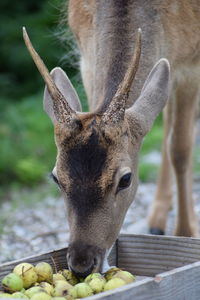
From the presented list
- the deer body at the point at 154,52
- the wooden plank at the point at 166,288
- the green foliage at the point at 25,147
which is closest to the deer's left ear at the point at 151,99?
the deer body at the point at 154,52

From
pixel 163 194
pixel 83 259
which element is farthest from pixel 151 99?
pixel 163 194

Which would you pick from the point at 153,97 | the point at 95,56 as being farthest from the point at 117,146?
the point at 95,56

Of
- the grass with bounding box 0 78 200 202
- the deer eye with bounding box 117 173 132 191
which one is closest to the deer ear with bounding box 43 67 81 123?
the deer eye with bounding box 117 173 132 191

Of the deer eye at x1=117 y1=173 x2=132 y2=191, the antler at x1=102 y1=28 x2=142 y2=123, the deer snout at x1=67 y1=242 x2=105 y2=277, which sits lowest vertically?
the deer snout at x1=67 y1=242 x2=105 y2=277

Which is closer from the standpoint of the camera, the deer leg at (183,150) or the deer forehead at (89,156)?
the deer forehead at (89,156)

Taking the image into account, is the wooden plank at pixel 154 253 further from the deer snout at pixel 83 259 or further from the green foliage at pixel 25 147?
the green foliage at pixel 25 147

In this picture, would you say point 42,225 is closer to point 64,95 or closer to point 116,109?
point 64,95

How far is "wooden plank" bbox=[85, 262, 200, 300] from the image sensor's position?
4484mm

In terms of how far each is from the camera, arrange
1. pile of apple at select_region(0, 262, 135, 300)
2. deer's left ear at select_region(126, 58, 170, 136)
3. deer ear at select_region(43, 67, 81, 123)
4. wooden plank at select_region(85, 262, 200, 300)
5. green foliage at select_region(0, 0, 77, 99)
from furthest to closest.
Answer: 1. green foliage at select_region(0, 0, 77, 99)
2. deer ear at select_region(43, 67, 81, 123)
3. deer's left ear at select_region(126, 58, 170, 136)
4. pile of apple at select_region(0, 262, 135, 300)
5. wooden plank at select_region(85, 262, 200, 300)

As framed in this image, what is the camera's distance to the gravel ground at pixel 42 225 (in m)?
8.51

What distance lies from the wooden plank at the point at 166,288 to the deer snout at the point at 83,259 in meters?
0.63

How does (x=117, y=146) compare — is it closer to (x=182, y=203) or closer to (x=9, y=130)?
(x=182, y=203)

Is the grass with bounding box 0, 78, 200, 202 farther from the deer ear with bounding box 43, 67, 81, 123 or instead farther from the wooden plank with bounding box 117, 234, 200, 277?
the wooden plank with bounding box 117, 234, 200, 277

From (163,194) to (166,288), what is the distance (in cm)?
444
